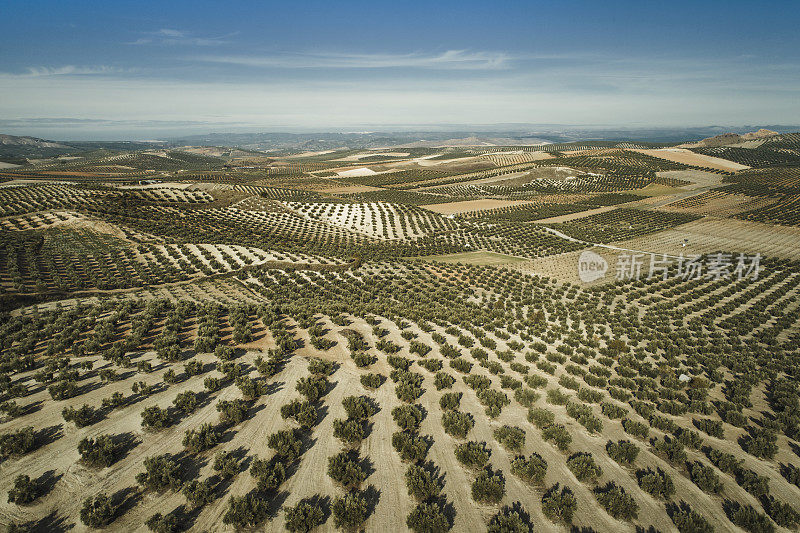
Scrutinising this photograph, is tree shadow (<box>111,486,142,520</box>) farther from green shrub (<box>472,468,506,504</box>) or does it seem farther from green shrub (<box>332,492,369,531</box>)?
green shrub (<box>472,468,506,504</box>)

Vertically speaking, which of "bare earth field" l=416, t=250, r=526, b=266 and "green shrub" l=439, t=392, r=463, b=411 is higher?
"green shrub" l=439, t=392, r=463, b=411

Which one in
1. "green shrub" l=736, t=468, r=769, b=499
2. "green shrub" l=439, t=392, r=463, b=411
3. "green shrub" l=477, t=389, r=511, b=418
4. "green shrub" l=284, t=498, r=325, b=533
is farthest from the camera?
"green shrub" l=439, t=392, r=463, b=411

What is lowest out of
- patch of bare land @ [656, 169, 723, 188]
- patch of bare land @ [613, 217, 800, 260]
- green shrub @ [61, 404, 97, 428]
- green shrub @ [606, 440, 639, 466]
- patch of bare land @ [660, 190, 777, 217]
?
patch of bare land @ [613, 217, 800, 260]

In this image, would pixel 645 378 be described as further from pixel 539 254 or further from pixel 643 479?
pixel 539 254

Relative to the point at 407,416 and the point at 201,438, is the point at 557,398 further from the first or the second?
the point at 201,438

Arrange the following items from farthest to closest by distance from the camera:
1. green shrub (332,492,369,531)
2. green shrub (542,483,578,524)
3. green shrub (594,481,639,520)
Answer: green shrub (594,481,639,520) → green shrub (542,483,578,524) → green shrub (332,492,369,531)

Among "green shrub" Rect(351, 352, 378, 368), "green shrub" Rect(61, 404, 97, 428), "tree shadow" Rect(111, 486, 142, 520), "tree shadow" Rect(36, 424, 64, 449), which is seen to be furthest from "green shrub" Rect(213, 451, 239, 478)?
"green shrub" Rect(351, 352, 378, 368)

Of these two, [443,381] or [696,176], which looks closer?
[443,381]

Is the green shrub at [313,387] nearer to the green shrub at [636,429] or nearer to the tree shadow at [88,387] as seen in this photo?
the tree shadow at [88,387]

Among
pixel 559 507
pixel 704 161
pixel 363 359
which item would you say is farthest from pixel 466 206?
pixel 704 161

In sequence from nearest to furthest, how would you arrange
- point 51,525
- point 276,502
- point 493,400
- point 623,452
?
point 51,525 → point 276,502 → point 623,452 → point 493,400

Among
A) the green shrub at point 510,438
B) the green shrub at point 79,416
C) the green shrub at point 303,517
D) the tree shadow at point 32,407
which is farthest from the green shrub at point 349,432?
the tree shadow at point 32,407
